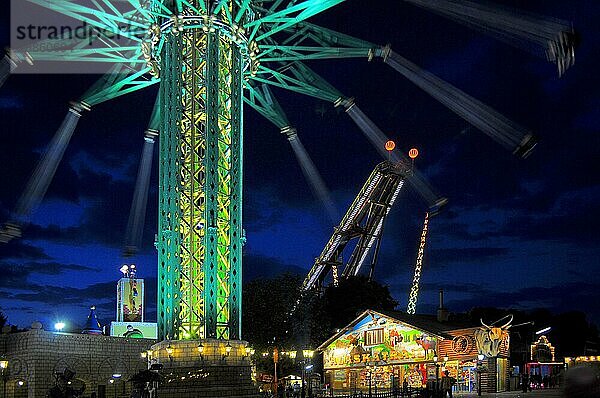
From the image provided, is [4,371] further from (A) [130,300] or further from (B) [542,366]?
(B) [542,366]

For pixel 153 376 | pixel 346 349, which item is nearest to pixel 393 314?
pixel 346 349

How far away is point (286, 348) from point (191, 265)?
2674cm

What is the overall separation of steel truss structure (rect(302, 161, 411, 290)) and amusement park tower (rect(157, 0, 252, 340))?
103 feet

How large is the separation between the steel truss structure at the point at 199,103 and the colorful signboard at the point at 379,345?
17212 mm

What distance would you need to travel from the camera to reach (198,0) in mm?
34281

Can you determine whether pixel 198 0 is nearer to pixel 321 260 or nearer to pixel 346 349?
pixel 346 349

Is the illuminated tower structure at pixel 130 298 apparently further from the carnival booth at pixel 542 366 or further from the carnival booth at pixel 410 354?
the carnival booth at pixel 542 366

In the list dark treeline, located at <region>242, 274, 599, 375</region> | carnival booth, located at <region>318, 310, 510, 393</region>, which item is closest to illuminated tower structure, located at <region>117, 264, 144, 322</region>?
dark treeline, located at <region>242, 274, 599, 375</region>

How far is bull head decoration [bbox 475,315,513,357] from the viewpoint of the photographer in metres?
42.2

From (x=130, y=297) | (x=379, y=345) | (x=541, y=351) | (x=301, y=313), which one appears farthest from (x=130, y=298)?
(x=541, y=351)

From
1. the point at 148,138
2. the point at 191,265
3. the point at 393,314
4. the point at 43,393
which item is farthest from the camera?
the point at 393,314

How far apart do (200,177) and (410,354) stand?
21.4 metres

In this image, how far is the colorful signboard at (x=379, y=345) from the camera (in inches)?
1843

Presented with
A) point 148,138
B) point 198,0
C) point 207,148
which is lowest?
point 207,148
